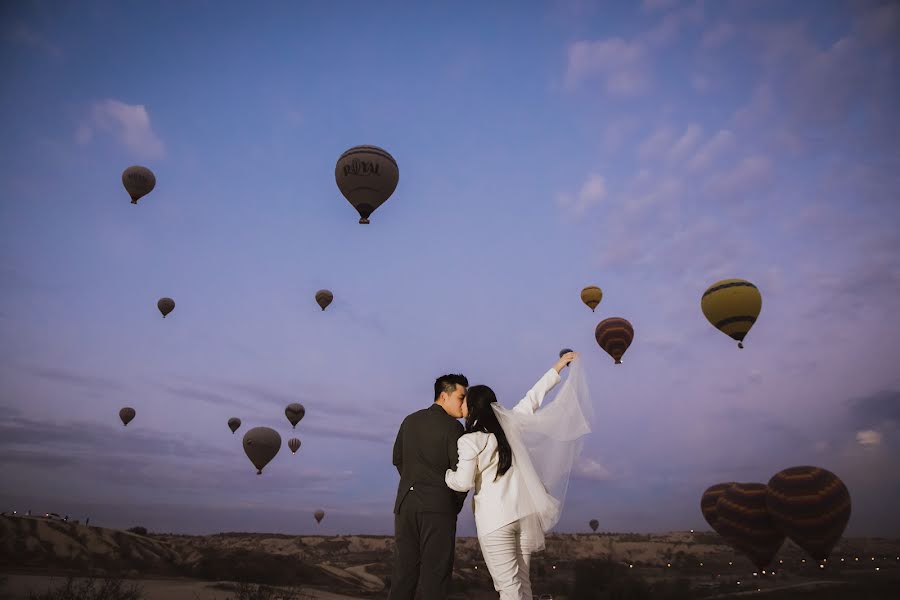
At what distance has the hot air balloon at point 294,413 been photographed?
48.5 meters

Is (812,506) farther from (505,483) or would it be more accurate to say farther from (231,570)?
(505,483)

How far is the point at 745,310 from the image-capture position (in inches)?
1218

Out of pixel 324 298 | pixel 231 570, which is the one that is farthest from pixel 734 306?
pixel 231 570

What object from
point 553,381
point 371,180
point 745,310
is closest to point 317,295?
point 371,180

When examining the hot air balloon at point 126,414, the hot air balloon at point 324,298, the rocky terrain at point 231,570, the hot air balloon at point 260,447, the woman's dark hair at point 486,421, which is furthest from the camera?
the hot air balloon at point 126,414

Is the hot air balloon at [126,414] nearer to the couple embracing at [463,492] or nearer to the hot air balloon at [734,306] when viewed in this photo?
the hot air balloon at [734,306]

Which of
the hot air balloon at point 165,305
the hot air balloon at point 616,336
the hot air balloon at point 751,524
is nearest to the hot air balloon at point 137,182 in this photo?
the hot air balloon at point 165,305

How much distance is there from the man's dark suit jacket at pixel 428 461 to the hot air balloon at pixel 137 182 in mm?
39647

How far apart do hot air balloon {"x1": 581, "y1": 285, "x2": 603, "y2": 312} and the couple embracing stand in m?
38.9

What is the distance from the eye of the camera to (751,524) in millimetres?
32125

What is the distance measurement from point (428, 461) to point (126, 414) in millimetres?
56551

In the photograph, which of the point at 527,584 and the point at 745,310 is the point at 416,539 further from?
the point at 745,310

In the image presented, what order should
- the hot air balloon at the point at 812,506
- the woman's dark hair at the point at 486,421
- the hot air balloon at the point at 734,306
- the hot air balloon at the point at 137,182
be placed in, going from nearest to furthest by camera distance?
the woman's dark hair at the point at 486,421, the hot air balloon at the point at 812,506, the hot air balloon at the point at 734,306, the hot air balloon at the point at 137,182

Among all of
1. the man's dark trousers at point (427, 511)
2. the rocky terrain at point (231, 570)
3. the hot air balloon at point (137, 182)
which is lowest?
the rocky terrain at point (231, 570)
